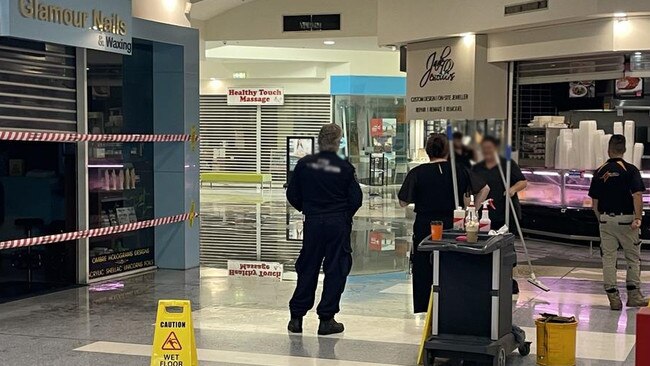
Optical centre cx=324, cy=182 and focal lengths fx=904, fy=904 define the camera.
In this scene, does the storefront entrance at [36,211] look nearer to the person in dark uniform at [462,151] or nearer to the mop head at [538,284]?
the mop head at [538,284]

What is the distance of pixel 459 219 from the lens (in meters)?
6.58

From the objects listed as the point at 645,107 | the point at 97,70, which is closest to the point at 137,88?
the point at 97,70

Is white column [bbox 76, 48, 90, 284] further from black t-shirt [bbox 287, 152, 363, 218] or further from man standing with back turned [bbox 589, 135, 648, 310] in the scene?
man standing with back turned [bbox 589, 135, 648, 310]

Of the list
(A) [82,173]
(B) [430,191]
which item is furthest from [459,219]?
(A) [82,173]

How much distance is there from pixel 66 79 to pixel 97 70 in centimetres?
56

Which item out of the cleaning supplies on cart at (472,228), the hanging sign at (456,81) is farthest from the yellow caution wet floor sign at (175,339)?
the hanging sign at (456,81)

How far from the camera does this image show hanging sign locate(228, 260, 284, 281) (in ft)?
37.0

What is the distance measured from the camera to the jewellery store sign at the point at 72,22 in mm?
8258

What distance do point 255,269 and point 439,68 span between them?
5253mm

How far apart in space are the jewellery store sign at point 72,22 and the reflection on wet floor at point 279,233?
11.1ft

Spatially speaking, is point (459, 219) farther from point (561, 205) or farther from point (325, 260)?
point (561, 205)

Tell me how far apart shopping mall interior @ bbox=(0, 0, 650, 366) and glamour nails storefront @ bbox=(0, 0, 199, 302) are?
3cm

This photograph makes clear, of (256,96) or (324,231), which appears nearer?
(324,231)

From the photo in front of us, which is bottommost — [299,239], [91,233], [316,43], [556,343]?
[299,239]
